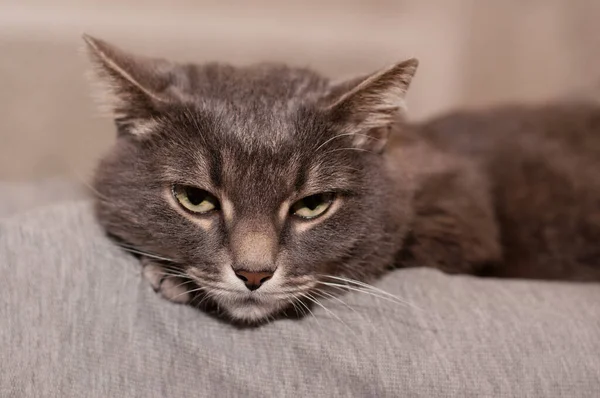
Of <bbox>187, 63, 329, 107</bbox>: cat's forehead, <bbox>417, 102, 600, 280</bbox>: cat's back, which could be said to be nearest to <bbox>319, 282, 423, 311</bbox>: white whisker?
<bbox>187, 63, 329, 107</bbox>: cat's forehead

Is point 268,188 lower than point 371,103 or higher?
lower

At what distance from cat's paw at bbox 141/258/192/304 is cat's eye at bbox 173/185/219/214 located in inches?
5.2

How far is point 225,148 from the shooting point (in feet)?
3.50

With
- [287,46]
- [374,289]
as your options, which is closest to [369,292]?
[374,289]

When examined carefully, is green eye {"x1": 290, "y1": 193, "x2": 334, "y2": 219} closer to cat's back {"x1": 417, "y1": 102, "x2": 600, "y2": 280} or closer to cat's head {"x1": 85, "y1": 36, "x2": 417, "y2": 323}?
cat's head {"x1": 85, "y1": 36, "x2": 417, "y2": 323}

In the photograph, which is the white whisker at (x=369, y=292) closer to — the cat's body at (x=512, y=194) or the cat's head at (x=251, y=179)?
the cat's head at (x=251, y=179)

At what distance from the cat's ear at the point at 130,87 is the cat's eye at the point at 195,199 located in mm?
149

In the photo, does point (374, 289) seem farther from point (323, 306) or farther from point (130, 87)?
point (130, 87)

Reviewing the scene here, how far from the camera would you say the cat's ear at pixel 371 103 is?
1095 mm

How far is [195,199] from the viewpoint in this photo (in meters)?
1.10

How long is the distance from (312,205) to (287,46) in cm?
149

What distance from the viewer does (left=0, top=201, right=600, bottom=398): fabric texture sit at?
37.4 inches

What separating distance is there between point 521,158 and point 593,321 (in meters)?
0.61

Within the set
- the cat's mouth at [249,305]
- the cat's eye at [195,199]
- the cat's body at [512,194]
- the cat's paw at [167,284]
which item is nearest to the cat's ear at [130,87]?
the cat's eye at [195,199]
